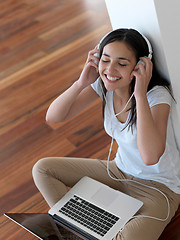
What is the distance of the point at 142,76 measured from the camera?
51.2 inches

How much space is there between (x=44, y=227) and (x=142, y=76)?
2.28ft

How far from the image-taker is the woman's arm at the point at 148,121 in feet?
4.29

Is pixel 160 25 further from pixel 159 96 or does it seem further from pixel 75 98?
pixel 75 98

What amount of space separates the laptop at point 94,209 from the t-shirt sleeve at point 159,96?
1.27 feet

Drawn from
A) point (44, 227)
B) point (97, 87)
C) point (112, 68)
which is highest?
point (112, 68)

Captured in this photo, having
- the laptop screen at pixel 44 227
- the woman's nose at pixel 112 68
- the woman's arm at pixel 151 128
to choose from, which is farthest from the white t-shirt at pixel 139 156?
the laptop screen at pixel 44 227

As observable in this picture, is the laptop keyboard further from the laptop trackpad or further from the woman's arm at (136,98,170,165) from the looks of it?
the woman's arm at (136,98,170,165)

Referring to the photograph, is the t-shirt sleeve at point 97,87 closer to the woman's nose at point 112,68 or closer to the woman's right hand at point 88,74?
the woman's right hand at point 88,74

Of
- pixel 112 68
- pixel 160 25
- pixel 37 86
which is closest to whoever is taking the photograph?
pixel 160 25

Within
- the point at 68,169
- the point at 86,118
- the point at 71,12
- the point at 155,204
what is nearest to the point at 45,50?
the point at 71,12

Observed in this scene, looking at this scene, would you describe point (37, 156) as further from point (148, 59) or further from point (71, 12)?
point (71, 12)

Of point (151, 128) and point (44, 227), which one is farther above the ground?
point (151, 128)

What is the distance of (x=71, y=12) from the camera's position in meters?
3.33

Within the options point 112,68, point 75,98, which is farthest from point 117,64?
point 75,98
